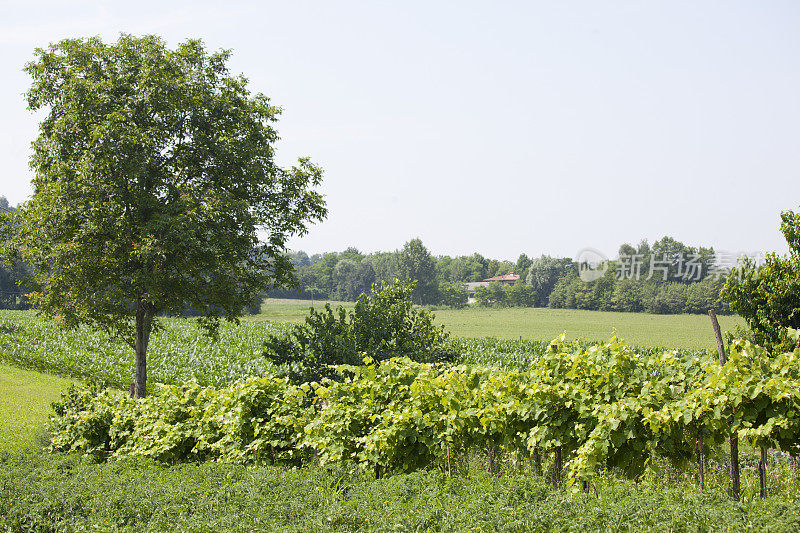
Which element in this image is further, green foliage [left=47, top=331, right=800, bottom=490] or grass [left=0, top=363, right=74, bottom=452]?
grass [left=0, top=363, right=74, bottom=452]

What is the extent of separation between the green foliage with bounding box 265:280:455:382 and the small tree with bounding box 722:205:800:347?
9.12m

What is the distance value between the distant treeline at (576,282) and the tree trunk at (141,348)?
64.3m

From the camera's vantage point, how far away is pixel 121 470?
24.7 feet

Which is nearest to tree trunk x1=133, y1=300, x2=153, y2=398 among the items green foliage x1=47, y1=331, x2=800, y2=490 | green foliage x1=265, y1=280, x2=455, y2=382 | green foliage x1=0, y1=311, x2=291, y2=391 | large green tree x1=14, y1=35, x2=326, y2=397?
large green tree x1=14, y1=35, x2=326, y2=397

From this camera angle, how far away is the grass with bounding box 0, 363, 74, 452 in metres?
12.4

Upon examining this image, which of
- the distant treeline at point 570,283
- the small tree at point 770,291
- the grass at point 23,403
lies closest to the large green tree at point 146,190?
the grass at point 23,403

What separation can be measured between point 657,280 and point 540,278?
23488 millimetres

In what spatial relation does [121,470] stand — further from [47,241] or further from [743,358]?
[47,241]

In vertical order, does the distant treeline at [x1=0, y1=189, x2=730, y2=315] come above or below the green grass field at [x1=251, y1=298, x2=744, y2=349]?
above

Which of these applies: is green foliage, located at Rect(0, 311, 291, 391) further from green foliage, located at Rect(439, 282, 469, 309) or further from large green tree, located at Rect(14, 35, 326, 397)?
green foliage, located at Rect(439, 282, 469, 309)

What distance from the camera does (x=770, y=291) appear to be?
15734mm

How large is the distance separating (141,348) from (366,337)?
6.73 m

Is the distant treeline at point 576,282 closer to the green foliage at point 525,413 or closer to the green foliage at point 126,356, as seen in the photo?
the green foliage at point 126,356

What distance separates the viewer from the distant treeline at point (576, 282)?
293 feet
